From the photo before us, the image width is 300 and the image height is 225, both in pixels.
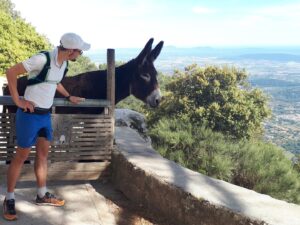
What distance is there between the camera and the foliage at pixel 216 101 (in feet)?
60.2

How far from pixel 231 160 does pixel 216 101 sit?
13014 millimetres

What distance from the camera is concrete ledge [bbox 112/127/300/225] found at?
140 inches

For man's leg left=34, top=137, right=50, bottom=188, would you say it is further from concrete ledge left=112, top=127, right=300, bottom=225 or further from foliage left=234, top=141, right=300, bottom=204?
foliage left=234, top=141, right=300, bottom=204

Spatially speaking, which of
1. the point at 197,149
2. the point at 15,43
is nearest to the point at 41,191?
the point at 197,149

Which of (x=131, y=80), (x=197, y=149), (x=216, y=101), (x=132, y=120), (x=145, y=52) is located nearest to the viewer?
(x=145, y=52)

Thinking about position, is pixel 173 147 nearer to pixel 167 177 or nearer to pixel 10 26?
pixel 167 177

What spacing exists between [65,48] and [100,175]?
2205 millimetres

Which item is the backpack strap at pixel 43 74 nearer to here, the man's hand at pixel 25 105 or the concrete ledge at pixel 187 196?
the man's hand at pixel 25 105

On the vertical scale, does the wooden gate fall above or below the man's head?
below

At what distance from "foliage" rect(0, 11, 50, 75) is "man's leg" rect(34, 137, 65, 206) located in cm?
1511

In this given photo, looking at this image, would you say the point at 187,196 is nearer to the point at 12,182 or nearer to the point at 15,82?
the point at 12,182

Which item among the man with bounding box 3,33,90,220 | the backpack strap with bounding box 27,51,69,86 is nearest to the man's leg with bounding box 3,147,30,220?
the man with bounding box 3,33,90,220

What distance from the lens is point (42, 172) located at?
444cm

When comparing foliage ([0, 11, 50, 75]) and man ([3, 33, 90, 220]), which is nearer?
man ([3, 33, 90, 220])
